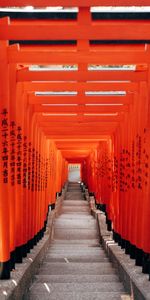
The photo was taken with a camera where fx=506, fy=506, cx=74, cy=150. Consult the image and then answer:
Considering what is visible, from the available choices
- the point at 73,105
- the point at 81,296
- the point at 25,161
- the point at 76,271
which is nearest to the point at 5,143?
the point at 81,296

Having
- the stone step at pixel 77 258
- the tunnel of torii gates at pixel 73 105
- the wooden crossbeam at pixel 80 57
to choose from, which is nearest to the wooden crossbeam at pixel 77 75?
the tunnel of torii gates at pixel 73 105

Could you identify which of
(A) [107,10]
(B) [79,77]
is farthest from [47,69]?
(A) [107,10]

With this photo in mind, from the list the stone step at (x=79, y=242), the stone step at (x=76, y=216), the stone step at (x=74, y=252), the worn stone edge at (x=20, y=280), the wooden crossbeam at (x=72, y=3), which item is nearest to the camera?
the wooden crossbeam at (x=72, y=3)

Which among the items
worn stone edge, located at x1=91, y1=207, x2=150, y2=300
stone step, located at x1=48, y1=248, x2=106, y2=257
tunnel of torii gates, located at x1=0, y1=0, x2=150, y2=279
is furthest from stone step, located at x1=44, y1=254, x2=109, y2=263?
worn stone edge, located at x1=91, y1=207, x2=150, y2=300

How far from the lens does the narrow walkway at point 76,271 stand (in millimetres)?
8102

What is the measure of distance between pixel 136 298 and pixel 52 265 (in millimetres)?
4934

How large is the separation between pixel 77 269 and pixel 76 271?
19 centimetres

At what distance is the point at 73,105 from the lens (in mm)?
11906

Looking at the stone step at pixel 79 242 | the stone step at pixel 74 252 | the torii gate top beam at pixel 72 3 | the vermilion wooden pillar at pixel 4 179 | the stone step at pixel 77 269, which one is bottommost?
the stone step at pixel 79 242

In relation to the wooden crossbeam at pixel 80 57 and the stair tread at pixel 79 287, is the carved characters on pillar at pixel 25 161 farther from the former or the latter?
the wooden crossbeam at pixel 80 57

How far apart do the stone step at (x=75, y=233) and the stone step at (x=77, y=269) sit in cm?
741

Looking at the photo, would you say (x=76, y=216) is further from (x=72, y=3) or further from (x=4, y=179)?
→ (x=72, y=3)

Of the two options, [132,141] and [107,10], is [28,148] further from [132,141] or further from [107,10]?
[107,10]

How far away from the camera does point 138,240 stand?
9.36m
